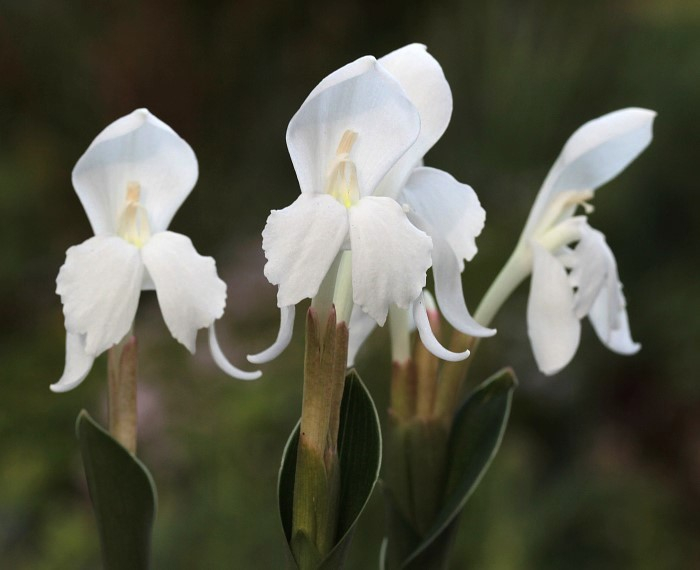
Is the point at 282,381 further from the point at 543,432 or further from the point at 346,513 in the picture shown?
the point at 346,513

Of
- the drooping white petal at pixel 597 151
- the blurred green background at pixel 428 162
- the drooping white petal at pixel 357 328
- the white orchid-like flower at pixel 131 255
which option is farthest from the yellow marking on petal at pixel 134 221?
the blurred green background at pixel 428 162

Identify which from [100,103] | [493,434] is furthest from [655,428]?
[493,434]

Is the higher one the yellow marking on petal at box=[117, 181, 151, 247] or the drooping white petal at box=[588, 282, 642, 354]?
the yellow marking on petal at box=[117, 181, 151, 247]

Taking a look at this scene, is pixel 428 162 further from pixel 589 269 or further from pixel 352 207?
pixel 352 207

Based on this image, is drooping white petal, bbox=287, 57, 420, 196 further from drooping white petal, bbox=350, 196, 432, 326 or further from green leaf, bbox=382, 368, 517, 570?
green leaf, bbox=382, 368, 517, 570

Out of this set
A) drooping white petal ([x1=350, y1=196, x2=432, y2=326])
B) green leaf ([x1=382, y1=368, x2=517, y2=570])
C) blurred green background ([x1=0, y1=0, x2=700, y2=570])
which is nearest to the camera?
drooping white petal ([x1=350, y1=196, x2=432, y2=326])

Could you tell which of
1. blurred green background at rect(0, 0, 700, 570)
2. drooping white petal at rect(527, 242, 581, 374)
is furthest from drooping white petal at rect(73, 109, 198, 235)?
blurred green background at rect(0, 0, 700, 570)
